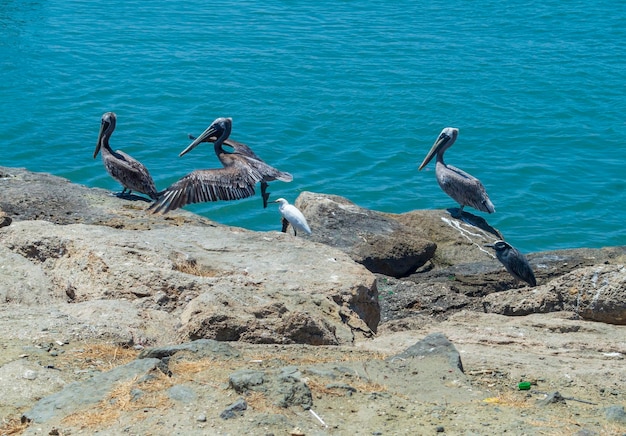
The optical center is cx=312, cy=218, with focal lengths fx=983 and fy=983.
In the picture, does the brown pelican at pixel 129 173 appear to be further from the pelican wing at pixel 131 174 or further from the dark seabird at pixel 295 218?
the dark seabird at pixel 295 218

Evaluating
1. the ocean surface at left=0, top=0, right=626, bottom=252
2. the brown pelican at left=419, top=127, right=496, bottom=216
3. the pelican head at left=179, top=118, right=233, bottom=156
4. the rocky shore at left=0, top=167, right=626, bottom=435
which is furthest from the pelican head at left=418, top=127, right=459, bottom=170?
the rocky shore at left=0, top=167, right=626, bottom=435

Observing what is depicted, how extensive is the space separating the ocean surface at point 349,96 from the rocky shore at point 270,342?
23.7ft

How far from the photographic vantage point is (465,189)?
15.8m

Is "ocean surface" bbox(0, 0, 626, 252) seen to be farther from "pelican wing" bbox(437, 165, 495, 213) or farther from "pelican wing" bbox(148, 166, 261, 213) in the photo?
"pelican wing" bbox(148, 166, 261, 213)

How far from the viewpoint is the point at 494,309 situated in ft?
31.6

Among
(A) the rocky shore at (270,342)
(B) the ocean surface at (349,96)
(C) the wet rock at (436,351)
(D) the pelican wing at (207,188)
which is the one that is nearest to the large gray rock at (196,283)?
(A) the rocky shore at (270,342)

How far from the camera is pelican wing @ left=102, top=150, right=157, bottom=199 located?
14297mm

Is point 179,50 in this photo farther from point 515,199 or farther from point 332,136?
point 515,199

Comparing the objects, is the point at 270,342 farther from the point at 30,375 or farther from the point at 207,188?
the point at 207,188

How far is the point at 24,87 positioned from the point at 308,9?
30.2ft

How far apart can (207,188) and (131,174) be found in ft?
7.67

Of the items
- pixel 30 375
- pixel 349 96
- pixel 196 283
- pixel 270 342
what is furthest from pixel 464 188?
pixel 30 375

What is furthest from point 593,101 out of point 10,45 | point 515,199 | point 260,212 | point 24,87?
point 10,45

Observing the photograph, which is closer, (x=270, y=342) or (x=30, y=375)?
(x=30, y=375)
